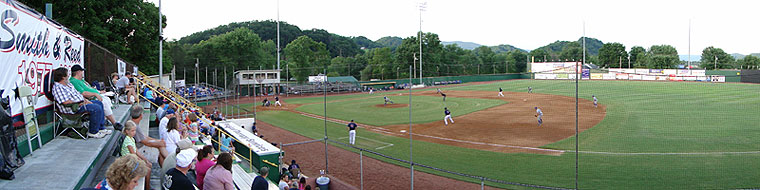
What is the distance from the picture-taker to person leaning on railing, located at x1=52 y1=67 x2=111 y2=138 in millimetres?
6828

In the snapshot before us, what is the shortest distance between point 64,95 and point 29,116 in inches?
35.5

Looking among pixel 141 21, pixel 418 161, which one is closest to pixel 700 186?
pixel 418 161

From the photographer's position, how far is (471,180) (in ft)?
49.6

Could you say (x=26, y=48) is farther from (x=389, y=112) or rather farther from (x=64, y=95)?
(x=389, y=112)

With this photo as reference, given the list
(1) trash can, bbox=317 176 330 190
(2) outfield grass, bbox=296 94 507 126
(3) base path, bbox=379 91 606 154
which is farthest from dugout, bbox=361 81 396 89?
(1) trash can, bbox=317 176 330 190

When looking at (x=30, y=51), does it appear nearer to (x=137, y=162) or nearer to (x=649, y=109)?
(x=137, y=162)

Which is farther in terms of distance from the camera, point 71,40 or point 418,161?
point 418,161

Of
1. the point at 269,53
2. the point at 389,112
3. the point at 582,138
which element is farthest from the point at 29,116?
the point at 269,53

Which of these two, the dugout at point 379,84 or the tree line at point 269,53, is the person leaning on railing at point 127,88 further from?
the dugout at point 379,84

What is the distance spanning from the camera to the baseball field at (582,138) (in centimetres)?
1490

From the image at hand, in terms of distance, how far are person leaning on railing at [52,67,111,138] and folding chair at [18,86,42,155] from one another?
43 centimetres

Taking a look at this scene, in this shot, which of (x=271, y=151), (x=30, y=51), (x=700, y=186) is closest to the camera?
(x=30, y=51)

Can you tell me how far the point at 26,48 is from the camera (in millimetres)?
6270

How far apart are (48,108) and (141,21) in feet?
106
